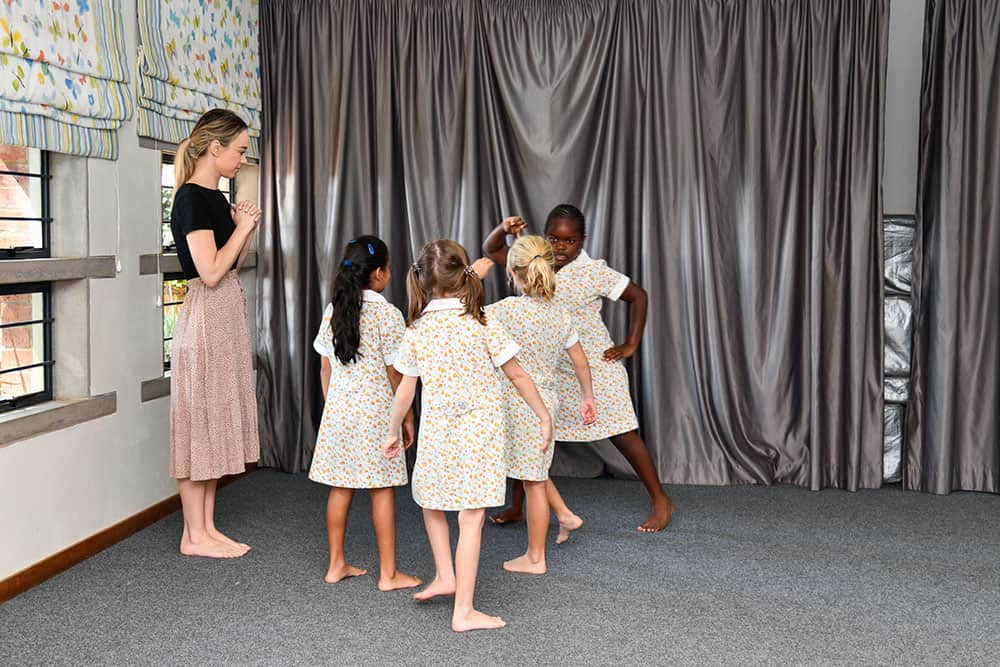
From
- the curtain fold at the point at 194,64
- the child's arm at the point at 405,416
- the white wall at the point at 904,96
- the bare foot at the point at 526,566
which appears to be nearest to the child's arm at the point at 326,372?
the child's arm at the point at 405,416

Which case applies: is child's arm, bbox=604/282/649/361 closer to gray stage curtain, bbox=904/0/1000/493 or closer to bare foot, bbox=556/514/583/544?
bare foot, bbox=556/514/583/544

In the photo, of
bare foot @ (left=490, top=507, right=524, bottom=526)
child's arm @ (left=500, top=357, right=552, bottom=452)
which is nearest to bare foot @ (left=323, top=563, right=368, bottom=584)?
bare foot @ (left=490, top=507, right=524, bottom=526)

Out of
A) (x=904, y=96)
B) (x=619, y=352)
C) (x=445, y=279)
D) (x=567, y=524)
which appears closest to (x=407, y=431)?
(x=445, y=279)

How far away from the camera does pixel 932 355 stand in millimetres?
4570

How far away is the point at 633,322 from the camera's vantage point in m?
3.98

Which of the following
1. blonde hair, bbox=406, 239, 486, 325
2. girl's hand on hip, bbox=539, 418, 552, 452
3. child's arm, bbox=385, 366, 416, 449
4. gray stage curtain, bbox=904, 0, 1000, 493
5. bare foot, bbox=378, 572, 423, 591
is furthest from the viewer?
gray stage curtain, bbox=904, 0, 1000, 493

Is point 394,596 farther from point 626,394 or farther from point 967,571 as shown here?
point 967,571

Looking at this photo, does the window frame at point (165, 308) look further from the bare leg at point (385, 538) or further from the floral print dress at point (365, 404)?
the bare leg at point (385, 538)

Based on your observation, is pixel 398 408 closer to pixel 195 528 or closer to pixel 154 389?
pixel 195 528

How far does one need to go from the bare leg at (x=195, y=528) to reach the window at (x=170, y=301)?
86cm

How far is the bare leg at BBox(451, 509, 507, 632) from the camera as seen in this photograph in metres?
3.00

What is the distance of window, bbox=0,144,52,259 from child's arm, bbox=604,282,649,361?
2.06 m

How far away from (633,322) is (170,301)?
200cm

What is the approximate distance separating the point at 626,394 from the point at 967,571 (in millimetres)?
1319
